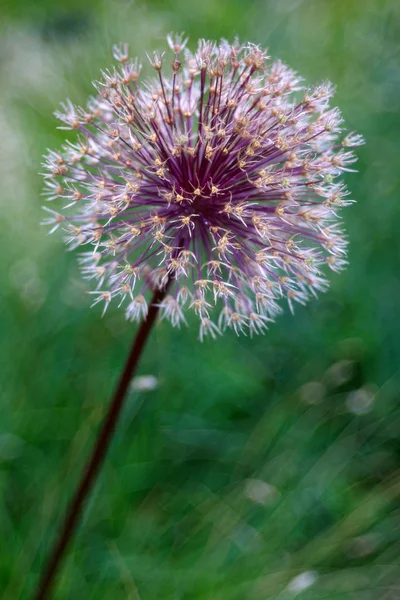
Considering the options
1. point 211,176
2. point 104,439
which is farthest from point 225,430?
point 211,176

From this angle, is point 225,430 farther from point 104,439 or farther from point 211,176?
point 211,176

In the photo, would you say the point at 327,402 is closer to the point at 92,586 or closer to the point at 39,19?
the point at 92,586

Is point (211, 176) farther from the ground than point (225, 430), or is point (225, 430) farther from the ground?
point (211, 176)

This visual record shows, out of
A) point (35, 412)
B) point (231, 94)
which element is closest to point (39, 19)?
point (35, 412)

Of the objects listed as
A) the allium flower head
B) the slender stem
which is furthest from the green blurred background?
the allium flower head

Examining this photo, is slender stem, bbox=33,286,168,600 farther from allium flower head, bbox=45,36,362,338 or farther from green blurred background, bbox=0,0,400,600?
green blurred background, bbox=0,0,400,600
